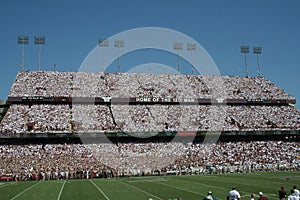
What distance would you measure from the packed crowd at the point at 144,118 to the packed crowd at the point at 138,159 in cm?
252

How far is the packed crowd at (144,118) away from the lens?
45.4 m

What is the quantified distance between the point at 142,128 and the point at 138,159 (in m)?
5.84

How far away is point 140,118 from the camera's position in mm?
49438

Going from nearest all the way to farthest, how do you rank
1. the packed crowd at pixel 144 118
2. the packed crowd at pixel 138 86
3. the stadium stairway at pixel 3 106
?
1. the packed crowd at pixel 144 118
2. the packed crowd at pixel 138 86
3. the stadium stairway at pixel 3 106

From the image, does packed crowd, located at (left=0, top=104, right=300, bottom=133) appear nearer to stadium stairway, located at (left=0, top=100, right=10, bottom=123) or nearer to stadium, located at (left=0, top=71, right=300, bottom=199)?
stadium, located at (left=0, top=71, right=300, bottom=199)

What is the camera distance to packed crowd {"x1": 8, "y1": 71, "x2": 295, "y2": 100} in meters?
52.0

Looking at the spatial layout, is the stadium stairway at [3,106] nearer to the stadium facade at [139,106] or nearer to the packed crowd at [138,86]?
the stadium facade at [139,106]

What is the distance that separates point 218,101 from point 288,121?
1053 centimetres

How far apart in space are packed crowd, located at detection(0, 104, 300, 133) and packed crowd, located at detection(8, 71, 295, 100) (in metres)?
2.32

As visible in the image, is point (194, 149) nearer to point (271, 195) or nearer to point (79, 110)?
point (79, 110)

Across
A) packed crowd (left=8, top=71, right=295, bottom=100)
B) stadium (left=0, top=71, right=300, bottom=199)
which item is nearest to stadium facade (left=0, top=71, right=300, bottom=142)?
packed crowd (left=8, top=71, right=295, bottom=100)

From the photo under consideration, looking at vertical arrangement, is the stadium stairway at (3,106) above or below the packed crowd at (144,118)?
above

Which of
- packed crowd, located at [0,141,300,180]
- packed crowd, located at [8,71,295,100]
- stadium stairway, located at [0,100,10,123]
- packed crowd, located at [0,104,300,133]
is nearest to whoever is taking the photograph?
packed crowd, located at [0,141,300,180]

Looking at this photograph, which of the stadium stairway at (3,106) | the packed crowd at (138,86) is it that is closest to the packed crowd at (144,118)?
the packed crowd at (138,86)
